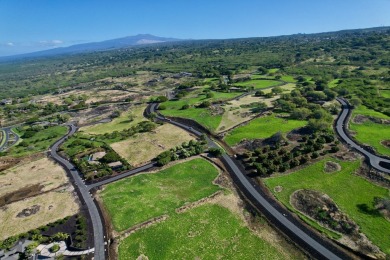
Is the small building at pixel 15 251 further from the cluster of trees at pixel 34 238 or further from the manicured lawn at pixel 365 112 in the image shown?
the manicured lawn at pixel 365 112

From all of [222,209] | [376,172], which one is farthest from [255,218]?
[376,172]

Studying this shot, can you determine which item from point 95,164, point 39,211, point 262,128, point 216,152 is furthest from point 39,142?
point 262,128

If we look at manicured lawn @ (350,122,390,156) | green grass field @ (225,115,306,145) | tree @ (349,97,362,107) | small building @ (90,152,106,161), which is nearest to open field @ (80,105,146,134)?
small building @ (90,152,106,161)

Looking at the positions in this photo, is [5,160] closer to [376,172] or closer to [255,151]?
[255,151]

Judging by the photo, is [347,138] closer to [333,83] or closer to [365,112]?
[365,112]

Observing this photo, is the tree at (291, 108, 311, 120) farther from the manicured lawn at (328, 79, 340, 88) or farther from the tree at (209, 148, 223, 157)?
the manicured lawn at (328, 79, 340, 88)

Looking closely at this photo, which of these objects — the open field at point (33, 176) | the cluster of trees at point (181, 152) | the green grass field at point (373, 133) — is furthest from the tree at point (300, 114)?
the open field at point (33, 176)
